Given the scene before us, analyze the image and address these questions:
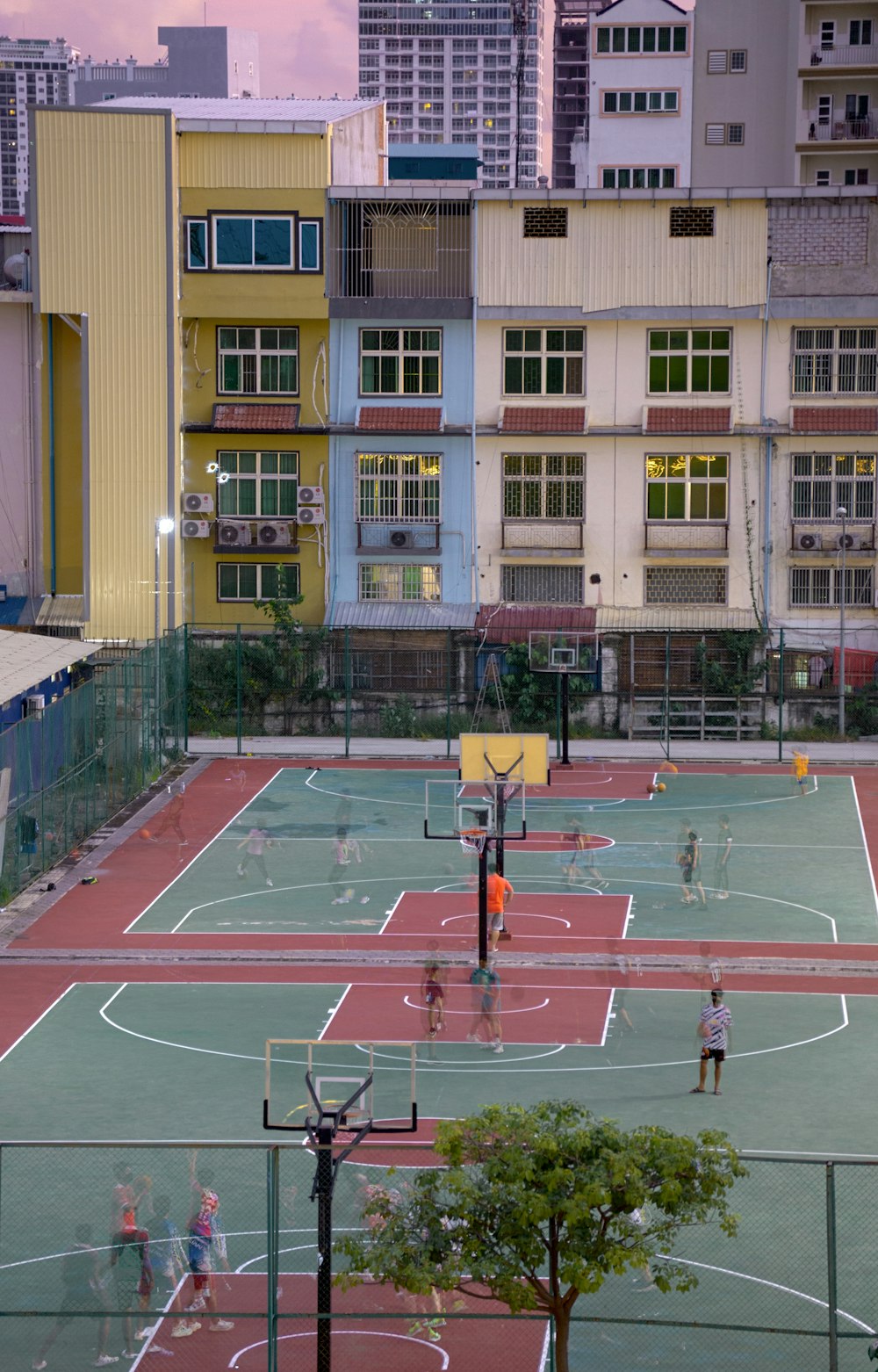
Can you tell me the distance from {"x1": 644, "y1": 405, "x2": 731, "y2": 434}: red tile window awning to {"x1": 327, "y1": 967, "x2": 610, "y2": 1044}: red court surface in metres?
30.7

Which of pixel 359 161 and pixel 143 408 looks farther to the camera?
pixel 359 161

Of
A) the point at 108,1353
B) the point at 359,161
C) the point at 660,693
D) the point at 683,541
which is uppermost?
the point at 359,161

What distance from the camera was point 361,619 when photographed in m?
60.4

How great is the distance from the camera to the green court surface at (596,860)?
3622 cm

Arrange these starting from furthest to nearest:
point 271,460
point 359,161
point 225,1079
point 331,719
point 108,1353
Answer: point 359,161 → point 271,460 → point 331,719 → point 225,1079 → point 108,1353

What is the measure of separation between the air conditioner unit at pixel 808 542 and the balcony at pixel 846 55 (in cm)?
4545

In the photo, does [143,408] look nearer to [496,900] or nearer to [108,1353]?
[496,900]

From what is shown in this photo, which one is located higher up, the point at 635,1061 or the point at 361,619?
the point at 361,619

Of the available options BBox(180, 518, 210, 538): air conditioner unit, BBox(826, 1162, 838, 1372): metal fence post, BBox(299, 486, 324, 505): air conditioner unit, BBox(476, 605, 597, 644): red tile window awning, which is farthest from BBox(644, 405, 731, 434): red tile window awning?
BBox(826, 1162, 838, 1372): metal fence post

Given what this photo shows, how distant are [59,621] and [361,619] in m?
9.29

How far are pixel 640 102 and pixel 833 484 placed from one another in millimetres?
52586

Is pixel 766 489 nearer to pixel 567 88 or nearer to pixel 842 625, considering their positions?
pixel 842 625

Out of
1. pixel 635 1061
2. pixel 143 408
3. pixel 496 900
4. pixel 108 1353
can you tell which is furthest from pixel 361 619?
pixel 108 1353

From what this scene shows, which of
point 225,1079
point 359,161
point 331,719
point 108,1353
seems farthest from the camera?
point 359,161
